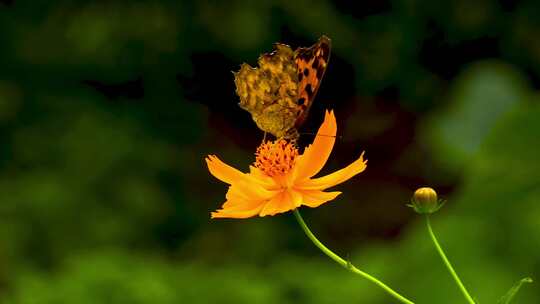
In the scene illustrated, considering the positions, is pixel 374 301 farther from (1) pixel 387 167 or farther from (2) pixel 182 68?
(2) pixel 182 68

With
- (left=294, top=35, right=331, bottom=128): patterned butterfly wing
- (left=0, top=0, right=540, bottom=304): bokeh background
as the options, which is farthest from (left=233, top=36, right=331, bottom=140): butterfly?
(left=0, top=0, right=540, bottom=304): bokeh background

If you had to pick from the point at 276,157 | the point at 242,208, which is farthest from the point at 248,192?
the point at 276,157

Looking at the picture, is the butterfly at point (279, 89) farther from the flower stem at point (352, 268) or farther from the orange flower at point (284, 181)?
the flower stem at point (352, 268)

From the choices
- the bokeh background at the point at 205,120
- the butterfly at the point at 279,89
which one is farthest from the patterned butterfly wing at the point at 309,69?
the bokeh background at the point at 205,120

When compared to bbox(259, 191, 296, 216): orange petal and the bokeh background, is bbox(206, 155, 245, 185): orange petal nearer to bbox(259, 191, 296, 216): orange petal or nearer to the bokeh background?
bbox(259, 191, 296, 216): orange petal

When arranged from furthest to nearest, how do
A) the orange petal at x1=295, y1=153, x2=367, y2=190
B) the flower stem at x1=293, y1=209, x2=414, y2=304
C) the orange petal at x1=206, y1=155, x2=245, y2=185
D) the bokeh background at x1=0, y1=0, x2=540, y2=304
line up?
the bokeh background at x1=0, y1=0, x2=540, y2=304 → the orange petal at x1=206, y1=155, x2=245, y2=185 → the orange petal at x1=295, y1=153, x2=367, y2=190 → the flower stem at x1=293, y1=209, x2=414, y2=304

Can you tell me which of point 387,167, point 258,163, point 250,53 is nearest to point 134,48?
point 250,53
